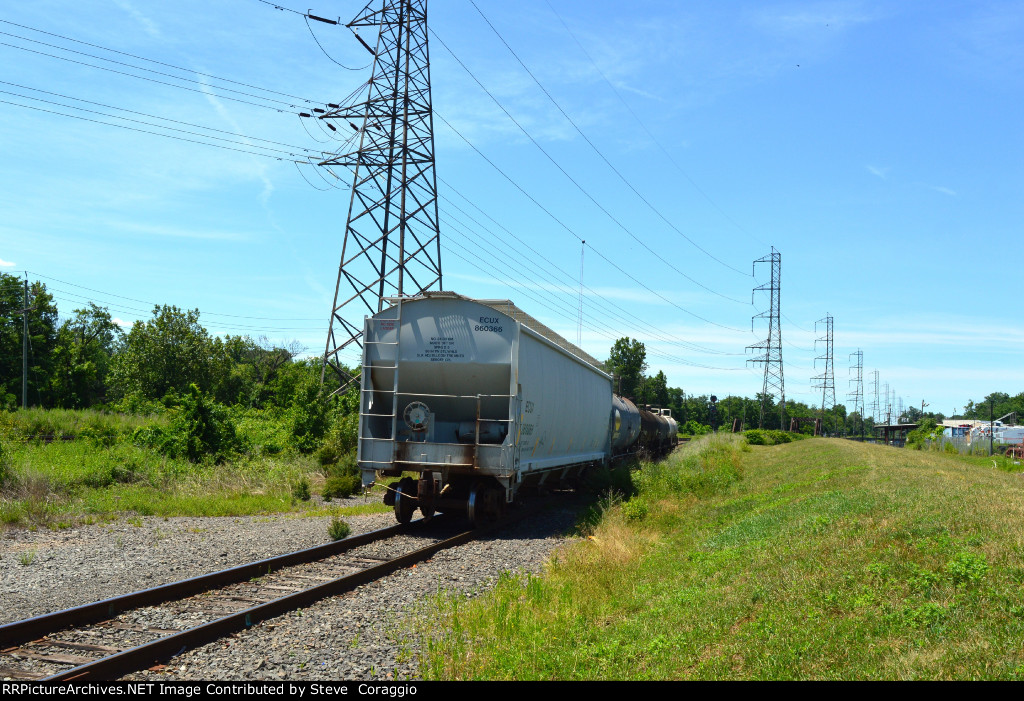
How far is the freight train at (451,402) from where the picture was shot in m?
14.0

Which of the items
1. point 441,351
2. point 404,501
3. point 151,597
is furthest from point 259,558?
point 441,351

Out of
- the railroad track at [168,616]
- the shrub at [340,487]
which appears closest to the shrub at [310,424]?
the shrub at [340,487]

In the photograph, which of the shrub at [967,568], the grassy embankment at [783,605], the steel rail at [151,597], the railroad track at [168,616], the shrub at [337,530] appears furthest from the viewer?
the shrub at [337,530]

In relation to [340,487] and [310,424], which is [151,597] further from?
[310,424]

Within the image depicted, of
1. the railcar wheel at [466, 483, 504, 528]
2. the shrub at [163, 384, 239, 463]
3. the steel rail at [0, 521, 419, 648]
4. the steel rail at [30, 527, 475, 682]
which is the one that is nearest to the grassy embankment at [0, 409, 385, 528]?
the shrub at [163, 384, 239, 463]

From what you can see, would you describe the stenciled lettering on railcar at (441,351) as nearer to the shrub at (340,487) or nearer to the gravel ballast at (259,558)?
the gravel ballast at (259,558)

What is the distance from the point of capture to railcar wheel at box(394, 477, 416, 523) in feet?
47.0

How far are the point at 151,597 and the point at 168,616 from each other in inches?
24.7

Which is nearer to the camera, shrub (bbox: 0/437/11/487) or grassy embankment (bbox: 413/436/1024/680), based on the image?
grassy embankment (bbox: 413/436/1024/680)

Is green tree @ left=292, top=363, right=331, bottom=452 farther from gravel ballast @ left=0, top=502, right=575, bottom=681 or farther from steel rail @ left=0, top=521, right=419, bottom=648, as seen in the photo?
steel rail @ left=0, top=521, right=419, bottom=648

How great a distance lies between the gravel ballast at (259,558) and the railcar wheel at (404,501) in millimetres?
682

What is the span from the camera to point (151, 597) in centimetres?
828

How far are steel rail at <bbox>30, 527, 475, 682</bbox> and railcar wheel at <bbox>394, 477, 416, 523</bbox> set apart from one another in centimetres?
381

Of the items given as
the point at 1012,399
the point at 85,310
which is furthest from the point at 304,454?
the point at 1012,399
